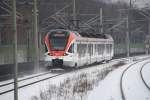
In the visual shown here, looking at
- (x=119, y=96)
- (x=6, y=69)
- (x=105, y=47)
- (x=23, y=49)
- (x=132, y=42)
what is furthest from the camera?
(x=132, y=42)

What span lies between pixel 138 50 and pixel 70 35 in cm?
5638

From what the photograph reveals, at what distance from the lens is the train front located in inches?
1226

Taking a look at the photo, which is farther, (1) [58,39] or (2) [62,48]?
(1) [58,39]

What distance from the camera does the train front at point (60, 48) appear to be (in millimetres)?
31141

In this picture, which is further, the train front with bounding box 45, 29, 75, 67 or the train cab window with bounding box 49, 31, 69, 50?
the train cab window with bounding box 49, 31, 69, 50

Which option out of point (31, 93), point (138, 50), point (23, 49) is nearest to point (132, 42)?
point (138, 50)

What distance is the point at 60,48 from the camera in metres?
31.3

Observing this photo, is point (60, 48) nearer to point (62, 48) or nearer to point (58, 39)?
point (62, 48)

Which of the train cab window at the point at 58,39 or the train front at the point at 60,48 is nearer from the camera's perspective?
the train front at the point at 60,48

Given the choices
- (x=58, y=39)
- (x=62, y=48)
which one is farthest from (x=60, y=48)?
(x=58, y=39)

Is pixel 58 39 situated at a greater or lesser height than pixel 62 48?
greater

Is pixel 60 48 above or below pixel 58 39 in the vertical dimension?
below

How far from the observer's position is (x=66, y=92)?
59.5ft

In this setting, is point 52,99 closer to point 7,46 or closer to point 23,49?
point 7,46
